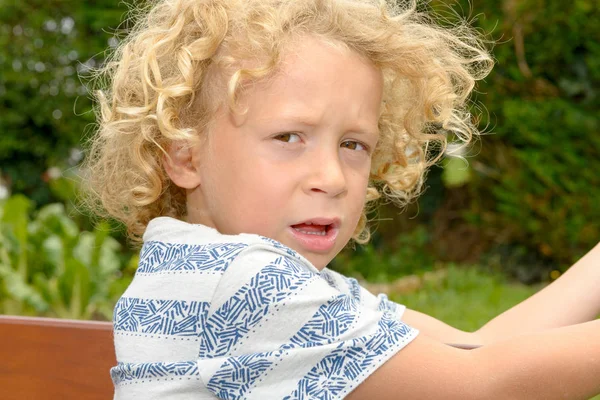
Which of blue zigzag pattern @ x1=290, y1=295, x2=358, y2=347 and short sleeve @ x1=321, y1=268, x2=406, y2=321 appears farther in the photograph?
short sleeve @ x1=321, y1=268, x2=406, y2=321

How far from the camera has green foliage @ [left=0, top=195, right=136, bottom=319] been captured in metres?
4.40

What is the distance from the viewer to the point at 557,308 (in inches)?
66.8

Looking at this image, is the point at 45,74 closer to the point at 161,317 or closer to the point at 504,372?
the point at 161,317

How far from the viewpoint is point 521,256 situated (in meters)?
6.19

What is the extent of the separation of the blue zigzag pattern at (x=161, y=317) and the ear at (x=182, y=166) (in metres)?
0.25

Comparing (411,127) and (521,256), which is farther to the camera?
(521,256)

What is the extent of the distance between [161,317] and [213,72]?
459 millimetres

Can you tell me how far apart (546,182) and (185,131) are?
4.35 metres

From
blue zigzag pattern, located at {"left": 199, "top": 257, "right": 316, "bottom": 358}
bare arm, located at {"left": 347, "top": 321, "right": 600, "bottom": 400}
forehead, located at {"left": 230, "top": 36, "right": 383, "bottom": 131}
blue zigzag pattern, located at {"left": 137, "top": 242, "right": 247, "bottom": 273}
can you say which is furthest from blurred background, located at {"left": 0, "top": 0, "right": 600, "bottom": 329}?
bare arm, located at {"left": 347, "top": 321, "right": 600, "bottom": 400}

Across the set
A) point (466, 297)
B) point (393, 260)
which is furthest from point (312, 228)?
point (393, 260)

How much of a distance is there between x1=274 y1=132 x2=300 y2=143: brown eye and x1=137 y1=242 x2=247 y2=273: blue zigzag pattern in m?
0.21

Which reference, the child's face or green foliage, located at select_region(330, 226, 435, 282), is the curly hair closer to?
the child's face

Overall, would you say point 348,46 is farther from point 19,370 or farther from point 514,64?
point 514,64

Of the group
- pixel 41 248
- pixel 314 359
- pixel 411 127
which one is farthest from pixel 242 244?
pixel 41 248
